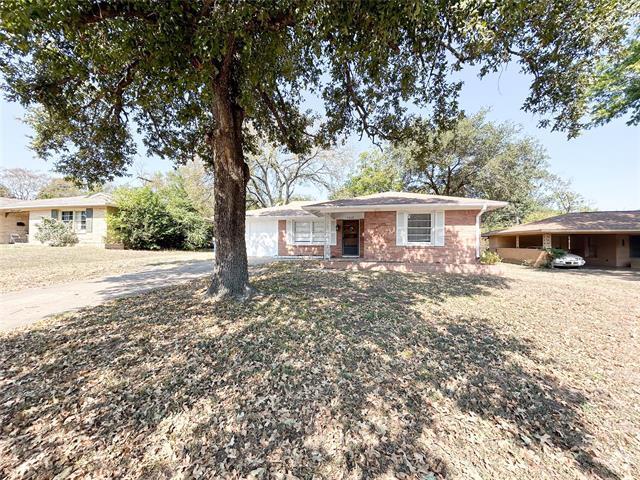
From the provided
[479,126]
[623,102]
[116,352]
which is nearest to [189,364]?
[116,352]

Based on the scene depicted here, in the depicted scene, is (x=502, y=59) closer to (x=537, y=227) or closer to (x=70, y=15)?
(x=70, y=15)

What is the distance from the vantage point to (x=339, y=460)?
2.06 metres

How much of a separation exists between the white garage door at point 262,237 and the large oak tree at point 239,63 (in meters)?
6.92

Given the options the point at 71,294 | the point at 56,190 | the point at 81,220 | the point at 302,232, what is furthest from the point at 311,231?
the point at 56,190

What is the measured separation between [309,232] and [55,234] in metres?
17.9

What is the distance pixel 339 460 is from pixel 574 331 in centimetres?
489

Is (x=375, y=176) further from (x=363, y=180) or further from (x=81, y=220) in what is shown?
(x=81, y=220)

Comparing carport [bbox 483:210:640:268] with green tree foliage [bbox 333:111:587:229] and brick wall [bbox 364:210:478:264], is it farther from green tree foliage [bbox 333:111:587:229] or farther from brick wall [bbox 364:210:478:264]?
brick wall [bbox 364:210:478:264]

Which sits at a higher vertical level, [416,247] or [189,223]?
[189,223]

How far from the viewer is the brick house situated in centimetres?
1069

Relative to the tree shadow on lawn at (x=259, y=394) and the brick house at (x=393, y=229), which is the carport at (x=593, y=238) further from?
the tree shadow on lawn at (x=259, y=394)

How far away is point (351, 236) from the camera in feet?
44.5

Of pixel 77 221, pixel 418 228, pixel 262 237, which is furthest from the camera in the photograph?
pixel 77 221

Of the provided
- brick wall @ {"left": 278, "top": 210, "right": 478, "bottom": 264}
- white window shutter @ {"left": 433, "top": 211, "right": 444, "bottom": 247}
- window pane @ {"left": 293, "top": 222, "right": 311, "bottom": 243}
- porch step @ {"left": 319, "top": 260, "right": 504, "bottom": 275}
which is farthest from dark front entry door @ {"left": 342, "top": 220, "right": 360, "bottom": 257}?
white window shutter @ {"left": 433, "top": 211, "right": 444, "bottom": 247}
